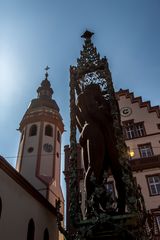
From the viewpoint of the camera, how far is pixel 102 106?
5.17 meters

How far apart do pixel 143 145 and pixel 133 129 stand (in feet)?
5.26

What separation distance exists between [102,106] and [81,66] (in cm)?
158

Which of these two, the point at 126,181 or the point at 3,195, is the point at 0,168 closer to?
the point at 3,195

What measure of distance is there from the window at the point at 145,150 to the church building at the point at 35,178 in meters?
6.80

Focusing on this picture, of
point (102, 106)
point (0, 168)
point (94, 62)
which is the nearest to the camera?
point (102, 106)

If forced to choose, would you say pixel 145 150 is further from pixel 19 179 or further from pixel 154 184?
pixel 19 179

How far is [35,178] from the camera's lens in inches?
866

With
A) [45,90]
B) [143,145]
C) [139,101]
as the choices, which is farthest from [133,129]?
[45,90]

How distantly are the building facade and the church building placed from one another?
298 cm

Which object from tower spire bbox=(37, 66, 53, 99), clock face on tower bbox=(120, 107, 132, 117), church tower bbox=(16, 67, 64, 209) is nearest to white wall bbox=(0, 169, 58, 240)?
church tower bbox=(16, 67, 64, 209)

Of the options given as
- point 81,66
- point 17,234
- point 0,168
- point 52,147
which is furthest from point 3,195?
point 52,147

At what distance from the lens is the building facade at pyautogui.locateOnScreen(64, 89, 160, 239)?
612 inches

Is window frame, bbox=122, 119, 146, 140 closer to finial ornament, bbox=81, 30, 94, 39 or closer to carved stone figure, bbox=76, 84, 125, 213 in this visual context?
finial ornament, bbox=81, 30, 94, 39

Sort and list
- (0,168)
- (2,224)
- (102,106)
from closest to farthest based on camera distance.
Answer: (102,106) → (2,224) → (0,168)
